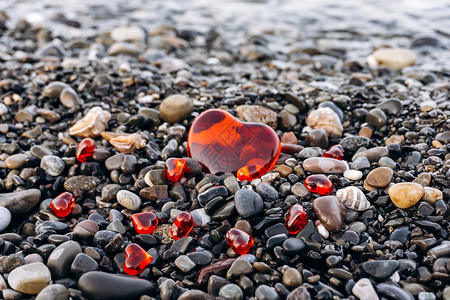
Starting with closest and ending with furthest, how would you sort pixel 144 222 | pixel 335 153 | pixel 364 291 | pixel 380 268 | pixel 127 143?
pixel 364 291 → pixel 380 268 → pixel 144 222 → pixel 335 153 → pixel 127 143

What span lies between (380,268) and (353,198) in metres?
0.54

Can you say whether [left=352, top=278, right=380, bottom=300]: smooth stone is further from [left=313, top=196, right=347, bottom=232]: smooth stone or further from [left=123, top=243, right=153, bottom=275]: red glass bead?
[left=123, top=243, right=153, bottom=275]: red glass bead

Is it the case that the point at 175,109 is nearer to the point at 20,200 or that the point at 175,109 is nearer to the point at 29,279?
the point at 20,200

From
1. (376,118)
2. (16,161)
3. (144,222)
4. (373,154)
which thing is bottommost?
(144,222)

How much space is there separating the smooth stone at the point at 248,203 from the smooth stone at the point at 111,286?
724 millimetres

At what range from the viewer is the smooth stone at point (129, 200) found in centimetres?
288

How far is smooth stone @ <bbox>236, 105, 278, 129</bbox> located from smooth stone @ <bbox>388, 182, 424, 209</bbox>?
1287mm

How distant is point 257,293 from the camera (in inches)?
86.0

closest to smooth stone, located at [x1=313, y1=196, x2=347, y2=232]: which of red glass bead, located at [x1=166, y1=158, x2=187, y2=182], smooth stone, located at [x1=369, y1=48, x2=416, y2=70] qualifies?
red glass bead, located at [x1=166, y1=158, x2=187, y2=182]

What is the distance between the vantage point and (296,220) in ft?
8.32

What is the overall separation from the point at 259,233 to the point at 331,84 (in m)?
2.56

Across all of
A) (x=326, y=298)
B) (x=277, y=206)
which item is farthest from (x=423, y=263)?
(x=277, y=206)

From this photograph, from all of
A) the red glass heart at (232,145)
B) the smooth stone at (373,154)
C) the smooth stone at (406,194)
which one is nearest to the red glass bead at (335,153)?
the smooth stone at (373,154)

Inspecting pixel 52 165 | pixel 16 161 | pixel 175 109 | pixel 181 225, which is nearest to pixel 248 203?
pixel 181 225
